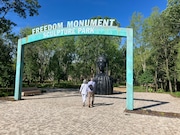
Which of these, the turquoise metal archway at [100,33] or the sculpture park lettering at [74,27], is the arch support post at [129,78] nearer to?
the turquoise metal archway at [100,33]

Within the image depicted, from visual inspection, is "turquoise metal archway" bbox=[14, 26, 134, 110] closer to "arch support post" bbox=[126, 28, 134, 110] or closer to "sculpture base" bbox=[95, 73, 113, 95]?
"arch support post" bbox=[126, 28, 134, 110]

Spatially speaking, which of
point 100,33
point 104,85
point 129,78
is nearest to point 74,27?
point 100,33

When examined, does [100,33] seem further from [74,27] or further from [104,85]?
[104,85]

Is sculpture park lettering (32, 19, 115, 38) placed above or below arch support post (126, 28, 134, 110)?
above

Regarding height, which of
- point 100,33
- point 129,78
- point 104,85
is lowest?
point 104,85

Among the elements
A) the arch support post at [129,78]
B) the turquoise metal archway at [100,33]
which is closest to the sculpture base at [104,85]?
the turquoise metal archway at [100,33]

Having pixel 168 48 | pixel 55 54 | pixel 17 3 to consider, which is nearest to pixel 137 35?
pixel 168 48

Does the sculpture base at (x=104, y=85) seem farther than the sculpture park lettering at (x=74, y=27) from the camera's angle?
Yes

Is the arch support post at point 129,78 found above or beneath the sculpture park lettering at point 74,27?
beneath

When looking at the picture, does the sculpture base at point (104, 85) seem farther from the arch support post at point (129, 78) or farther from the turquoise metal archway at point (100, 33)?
the arch support post at point (129, 78)

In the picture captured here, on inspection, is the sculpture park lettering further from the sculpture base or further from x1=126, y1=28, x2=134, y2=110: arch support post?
the sculpture base

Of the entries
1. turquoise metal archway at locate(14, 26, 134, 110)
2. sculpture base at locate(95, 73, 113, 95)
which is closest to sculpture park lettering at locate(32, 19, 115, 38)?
turquoise metal archway at locate(14, 26, 134, 110)

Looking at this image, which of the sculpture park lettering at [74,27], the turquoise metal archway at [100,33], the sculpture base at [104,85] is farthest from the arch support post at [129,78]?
the sculpture base at [104,85]

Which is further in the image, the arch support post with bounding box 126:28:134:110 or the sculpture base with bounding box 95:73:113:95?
the sculpture base with bounding box 95:73:113:95
